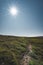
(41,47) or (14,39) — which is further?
(14,39)

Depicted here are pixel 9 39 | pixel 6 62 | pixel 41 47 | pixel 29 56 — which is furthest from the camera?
pixel 9 39

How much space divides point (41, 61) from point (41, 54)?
0.66 metres

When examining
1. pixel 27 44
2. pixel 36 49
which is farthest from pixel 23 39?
pixel 36 49

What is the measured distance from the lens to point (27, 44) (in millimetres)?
8477

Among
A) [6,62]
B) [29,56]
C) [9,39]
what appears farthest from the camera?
[9,39]

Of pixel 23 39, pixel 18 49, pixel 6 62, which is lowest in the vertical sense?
pixel 6 62

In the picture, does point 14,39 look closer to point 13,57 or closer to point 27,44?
point 27,44

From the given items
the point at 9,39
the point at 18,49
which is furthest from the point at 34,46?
the point at 9,39

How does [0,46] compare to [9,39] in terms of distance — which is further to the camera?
[9,39]

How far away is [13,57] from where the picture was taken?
23.1 ft

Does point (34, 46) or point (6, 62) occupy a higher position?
point (34, 46)

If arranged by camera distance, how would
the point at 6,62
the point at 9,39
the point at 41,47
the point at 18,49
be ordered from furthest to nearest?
the point at 9,39
the point at 41,47
the point at 18,49
the point at 6,62

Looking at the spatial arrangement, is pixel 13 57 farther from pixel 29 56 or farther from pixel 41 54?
pixel 41 54

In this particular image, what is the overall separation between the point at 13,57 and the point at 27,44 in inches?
66.0
